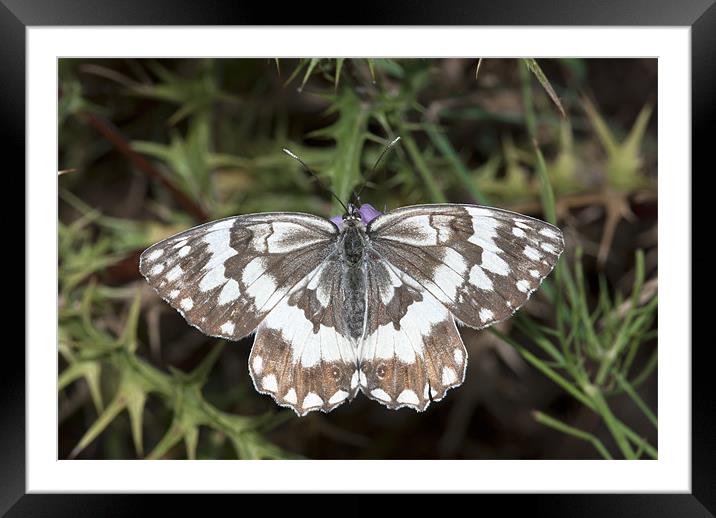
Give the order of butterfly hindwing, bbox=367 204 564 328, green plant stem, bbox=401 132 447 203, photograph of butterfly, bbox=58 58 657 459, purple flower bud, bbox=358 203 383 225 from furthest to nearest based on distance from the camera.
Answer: green plant stem, bbox=401 132 447 203 < purple flower bud, bbox=358 203 383 225 < photograph of butterfly, bbox=58 58 657 459 < butterfly hindwing, bbox=367 204 564 328

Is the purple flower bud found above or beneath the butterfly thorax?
above

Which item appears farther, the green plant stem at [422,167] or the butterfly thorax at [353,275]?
the green plant stem at [422,167]

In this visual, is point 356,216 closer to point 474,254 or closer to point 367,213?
point 367,213

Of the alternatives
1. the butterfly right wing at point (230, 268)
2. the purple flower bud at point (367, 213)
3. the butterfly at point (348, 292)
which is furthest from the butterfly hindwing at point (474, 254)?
the butterfly right wing at point (230, 268)

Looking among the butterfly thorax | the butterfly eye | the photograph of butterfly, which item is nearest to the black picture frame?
the photograph of butterfly

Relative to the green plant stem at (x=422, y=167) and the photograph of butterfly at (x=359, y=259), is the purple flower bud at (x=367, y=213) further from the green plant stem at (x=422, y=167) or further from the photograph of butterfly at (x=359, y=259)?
the green plant stem at (x=422, y=167)

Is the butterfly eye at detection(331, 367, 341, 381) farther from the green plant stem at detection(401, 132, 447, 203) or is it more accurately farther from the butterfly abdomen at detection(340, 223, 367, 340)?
the green plant stem at detection(401, 132, 447, 203)
